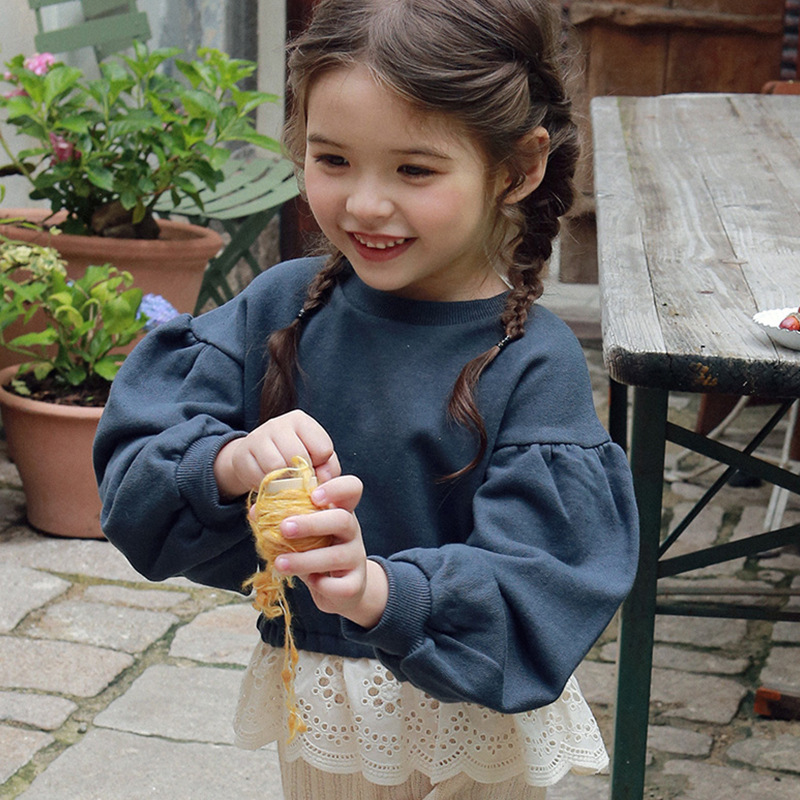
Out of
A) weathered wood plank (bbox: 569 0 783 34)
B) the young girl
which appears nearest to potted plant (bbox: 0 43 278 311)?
the young girl

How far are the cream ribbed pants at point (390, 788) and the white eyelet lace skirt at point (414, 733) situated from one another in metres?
0.05

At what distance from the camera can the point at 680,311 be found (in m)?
1.58

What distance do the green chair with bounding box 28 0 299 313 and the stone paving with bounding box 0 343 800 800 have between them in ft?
4.17

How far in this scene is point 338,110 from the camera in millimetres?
1239

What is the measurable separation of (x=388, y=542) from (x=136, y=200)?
2.42 metres

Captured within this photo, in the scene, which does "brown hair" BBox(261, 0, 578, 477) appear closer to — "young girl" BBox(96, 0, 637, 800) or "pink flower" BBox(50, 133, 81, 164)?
"young girl" BBox(96, 0, 637, 800)

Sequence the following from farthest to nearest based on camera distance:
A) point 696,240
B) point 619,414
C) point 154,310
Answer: point 154,310 → point 619,414 → point 696,240

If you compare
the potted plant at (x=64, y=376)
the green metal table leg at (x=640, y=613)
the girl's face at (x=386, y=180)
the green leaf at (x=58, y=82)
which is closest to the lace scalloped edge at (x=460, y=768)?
the green metal table leg at (x=640, y=613)

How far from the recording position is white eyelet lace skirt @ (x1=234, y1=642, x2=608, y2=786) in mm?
1410

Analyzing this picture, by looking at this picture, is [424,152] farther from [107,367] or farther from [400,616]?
[107,367]

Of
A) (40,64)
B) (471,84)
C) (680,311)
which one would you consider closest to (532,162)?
(471,84)

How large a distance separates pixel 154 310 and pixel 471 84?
7.25 feet

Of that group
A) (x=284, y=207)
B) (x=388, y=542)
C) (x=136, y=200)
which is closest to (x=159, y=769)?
(x=388, y=542)

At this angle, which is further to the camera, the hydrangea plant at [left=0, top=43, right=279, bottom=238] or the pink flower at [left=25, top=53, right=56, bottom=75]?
the pink flower at [left=25, top=53, right=56, bottom=75]
